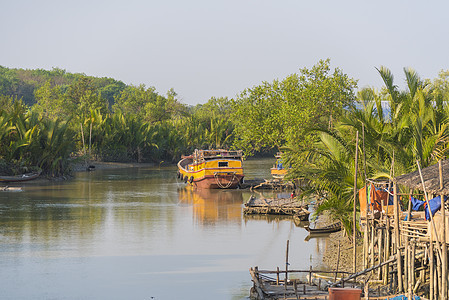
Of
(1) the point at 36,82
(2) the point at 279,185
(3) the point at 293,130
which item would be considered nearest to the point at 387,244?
(3) the point at 293,130

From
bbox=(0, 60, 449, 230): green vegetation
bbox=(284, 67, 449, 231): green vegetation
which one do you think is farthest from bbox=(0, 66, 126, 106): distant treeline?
bbox=(284, 67, 449, 231): green vegetation

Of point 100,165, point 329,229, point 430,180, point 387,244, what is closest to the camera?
point 430,180

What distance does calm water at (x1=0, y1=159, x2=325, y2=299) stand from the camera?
1692cm

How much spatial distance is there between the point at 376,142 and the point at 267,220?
967 centimetres

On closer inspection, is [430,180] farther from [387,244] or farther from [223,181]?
[223,181]

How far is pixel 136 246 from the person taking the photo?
21969 mm

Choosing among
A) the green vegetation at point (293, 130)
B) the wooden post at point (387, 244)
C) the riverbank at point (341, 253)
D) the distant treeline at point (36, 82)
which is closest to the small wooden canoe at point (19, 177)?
the green vegetation at point (293, 130)

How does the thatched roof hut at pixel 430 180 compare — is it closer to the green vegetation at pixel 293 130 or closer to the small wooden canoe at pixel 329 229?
the green vegetation at pixel 293 130

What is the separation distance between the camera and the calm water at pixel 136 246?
16.9 metres

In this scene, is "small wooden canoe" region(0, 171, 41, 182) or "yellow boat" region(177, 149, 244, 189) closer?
"yellow boat" region(177, 149, 244, 189)

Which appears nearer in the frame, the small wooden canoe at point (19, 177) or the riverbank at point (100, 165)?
the small wooden canoe at point (19, 177)

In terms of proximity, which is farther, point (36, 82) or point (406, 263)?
point (36, 82)

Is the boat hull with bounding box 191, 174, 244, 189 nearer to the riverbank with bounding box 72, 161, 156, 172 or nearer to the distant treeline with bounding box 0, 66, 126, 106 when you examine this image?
the riverbank with bounding box 72, 161, 156, 172

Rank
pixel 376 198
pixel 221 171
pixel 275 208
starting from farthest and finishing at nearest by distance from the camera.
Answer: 1. pixel 221 171
2. pixel 275 208
3. pixel 376 198
